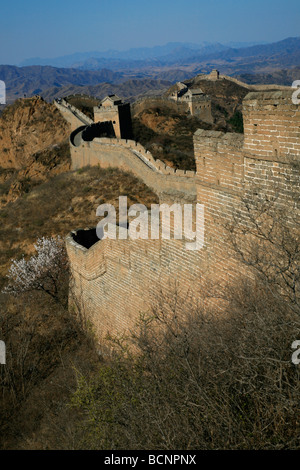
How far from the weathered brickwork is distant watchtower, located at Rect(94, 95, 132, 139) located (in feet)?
91.8

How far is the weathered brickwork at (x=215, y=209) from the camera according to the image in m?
5.97

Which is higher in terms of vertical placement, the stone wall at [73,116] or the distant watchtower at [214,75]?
the distant watchtower at [214,75]

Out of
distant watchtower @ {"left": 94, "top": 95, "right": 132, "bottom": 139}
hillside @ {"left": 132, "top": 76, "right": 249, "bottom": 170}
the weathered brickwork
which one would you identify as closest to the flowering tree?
the weathered brickwork

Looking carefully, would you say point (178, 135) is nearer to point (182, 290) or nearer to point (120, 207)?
point (120, 207)

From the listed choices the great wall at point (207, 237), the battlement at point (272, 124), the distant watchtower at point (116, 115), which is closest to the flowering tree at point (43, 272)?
the great wall at point (207, 237)

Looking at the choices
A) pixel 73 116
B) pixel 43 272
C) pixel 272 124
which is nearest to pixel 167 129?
pixel 73 116

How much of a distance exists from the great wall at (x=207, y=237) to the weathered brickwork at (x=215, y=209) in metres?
0.01

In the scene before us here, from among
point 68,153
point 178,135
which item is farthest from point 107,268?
point 178,135

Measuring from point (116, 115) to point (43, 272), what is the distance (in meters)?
22.9

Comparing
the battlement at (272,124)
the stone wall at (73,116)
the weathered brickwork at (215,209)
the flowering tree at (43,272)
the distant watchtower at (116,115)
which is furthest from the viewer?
the stone wall at (73,116)

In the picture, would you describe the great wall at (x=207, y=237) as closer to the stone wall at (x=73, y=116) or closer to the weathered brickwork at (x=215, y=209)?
the weathered brickwork at (x=215, y=209)

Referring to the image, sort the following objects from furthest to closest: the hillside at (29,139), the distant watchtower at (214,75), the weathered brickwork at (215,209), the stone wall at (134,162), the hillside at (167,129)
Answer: the distant watchtower at (214,75) < the hillside at (29,139) < the hillside at (167,129) < the stone wall at (134,162) < the weathered brickwork at (215,209)

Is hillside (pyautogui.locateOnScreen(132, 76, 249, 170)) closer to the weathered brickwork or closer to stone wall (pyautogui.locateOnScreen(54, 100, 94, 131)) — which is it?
stone wall (pyautogui.locateOnScreen(54, 100, 94, 131))

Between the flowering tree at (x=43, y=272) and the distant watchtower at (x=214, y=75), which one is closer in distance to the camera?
the flowering tree at (x=43, y=272)
